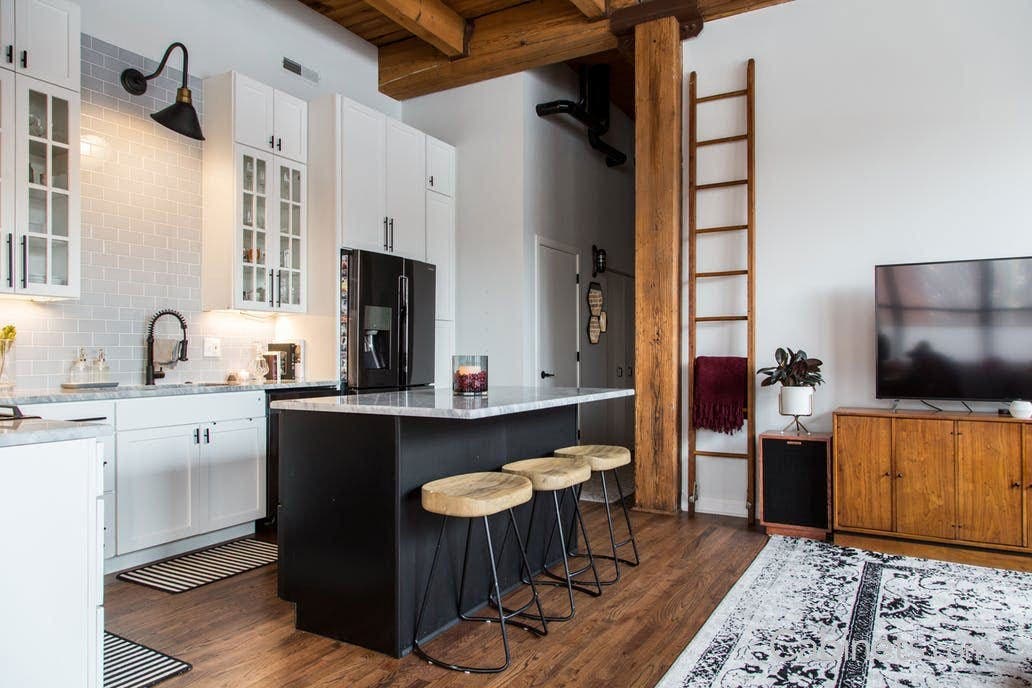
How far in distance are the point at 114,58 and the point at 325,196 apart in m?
1.38

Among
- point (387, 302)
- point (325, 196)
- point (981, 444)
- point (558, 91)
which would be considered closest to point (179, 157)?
point (325, 196)

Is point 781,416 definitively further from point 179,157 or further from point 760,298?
point 179,157

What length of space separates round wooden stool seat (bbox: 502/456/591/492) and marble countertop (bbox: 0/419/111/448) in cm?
149

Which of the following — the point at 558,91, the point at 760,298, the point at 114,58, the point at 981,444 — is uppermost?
the point at 558,91

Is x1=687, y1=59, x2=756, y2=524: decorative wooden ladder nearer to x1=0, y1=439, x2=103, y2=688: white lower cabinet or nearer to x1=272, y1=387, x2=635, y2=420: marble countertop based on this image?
x1=272, y1=387, x2=635, y2=420: marble countertop

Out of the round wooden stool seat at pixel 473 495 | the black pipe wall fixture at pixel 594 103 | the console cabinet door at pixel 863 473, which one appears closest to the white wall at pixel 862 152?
the console cabinet door at pixel 863 473

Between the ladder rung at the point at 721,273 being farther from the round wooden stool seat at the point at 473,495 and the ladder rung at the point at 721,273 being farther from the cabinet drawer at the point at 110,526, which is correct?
the cabinet drawer at the point at 110,526

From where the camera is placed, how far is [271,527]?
13.4ft

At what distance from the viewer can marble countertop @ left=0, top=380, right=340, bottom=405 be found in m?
2.94

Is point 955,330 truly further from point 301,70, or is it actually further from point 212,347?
point 301,70

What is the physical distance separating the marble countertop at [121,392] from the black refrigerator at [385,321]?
16.1 inches

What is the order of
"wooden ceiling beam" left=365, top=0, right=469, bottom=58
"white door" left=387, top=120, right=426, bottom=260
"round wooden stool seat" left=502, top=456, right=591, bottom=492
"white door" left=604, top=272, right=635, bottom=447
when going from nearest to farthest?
"round wooden stool seat" left=502, top=456, right=591, bottom=492 < "wooden ceiling beam" left=365, top=0, right=469, bottom=58 < "white door" left=387, top=120, right=426, bottom=260 < "white door" left=604, top=272, right=635, bottom=447

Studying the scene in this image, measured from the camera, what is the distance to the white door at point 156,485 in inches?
Result: 129

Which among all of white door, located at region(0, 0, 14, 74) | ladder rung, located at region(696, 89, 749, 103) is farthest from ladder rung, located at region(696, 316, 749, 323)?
white door, located at region(0, 0, 14, 74)
